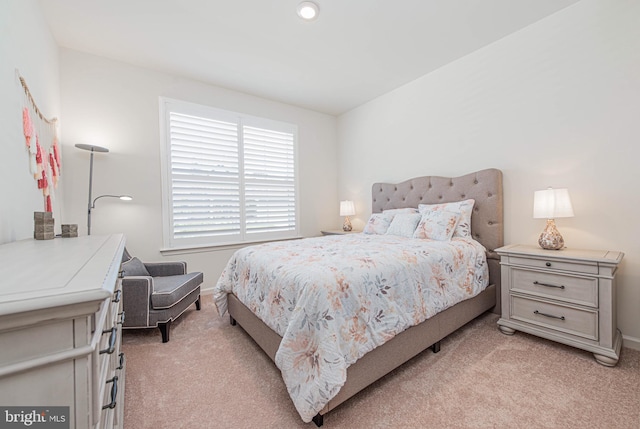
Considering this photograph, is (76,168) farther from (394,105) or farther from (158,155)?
(394,105)

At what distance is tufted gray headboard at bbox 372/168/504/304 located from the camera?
8.76 ft

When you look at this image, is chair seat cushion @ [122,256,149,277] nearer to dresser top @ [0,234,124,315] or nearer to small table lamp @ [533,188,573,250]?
dresser top @ [0,234,124,315]

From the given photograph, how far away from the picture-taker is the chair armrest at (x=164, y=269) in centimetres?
279

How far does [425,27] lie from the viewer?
2461mm

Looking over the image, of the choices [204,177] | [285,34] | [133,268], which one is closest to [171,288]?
[133,268]

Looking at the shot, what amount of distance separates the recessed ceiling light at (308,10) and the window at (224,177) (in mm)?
1812

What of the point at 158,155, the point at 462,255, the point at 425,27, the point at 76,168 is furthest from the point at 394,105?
the point at 76,168

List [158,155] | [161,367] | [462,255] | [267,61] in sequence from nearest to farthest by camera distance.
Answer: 1. [161,367]
2. [462,255]
3. [267,61]
4. [158,155]

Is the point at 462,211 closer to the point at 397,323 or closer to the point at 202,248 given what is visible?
the point at 397,323

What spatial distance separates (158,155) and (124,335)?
6.61 ft

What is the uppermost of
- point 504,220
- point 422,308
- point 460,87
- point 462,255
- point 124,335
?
point 460,87

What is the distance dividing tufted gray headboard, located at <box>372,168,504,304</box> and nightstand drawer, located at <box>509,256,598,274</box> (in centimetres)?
43

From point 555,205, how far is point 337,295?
2.00 metres

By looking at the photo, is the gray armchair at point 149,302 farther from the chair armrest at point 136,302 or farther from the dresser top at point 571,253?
the dresser top at point 571,253
